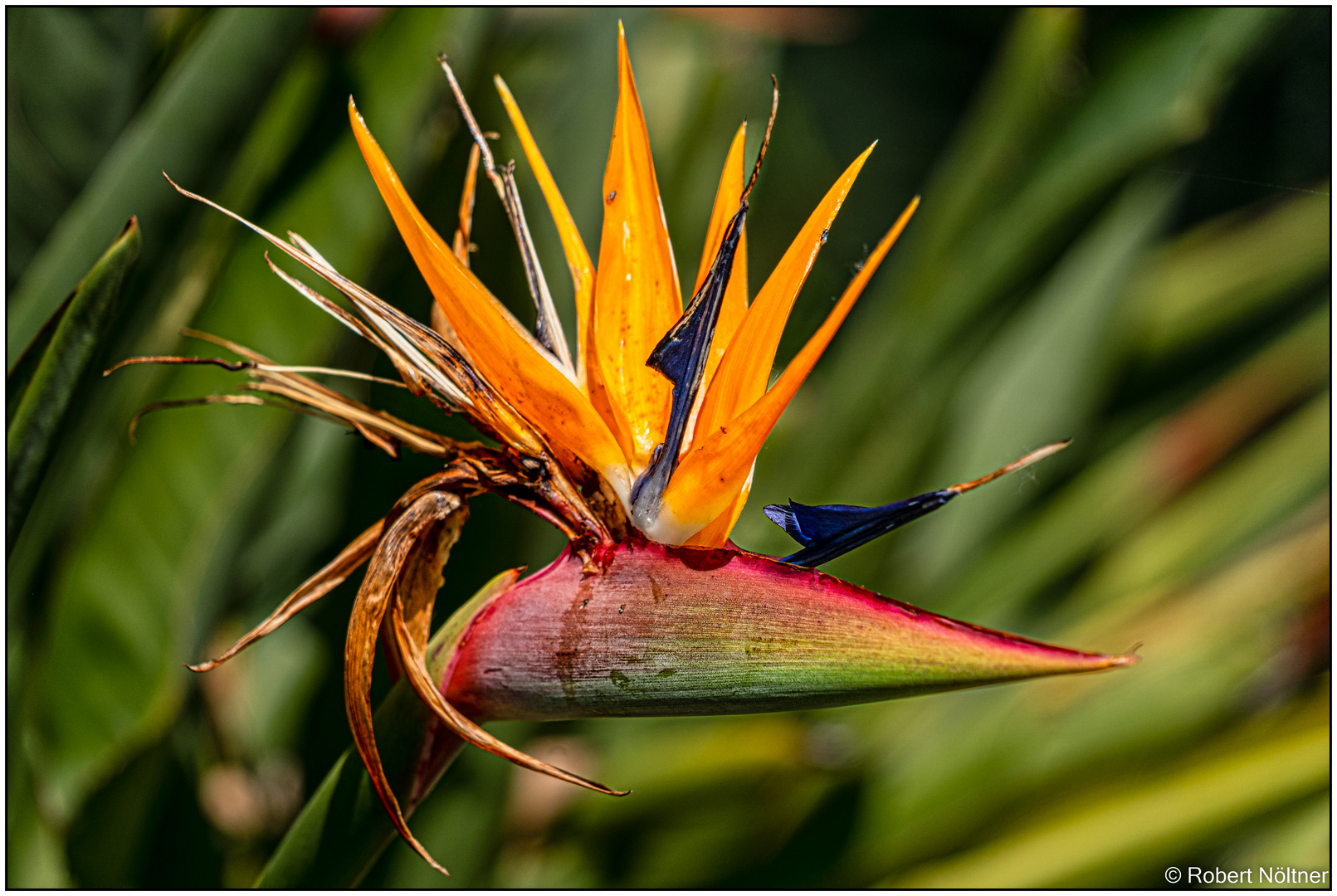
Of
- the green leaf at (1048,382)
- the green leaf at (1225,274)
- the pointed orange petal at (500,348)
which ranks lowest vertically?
the pointed orange petal at (500,348)

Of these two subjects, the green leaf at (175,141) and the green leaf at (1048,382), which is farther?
the green leaf at (1048,382)

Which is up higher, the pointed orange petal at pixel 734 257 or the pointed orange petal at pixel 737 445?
the pointed orange petal at pixel 734 257

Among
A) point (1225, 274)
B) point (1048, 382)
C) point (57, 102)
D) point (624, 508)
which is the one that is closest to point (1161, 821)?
point (1048, 382)

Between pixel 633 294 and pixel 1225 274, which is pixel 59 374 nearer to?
pixel 633 294

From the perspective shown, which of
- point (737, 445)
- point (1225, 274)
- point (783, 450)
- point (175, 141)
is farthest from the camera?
point (1225, 274)

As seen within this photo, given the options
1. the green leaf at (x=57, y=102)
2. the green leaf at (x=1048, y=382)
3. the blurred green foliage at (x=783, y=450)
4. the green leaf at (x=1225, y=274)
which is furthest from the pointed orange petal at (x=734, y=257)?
the green leaf at (x=1225, y=274)

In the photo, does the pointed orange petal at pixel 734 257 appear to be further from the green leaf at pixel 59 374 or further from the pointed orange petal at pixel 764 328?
the green leaf at pixel 59 374
